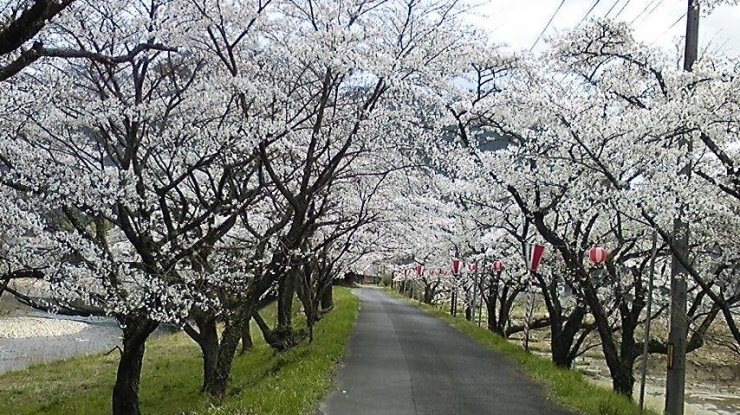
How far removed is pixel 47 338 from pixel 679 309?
3074 centimetres

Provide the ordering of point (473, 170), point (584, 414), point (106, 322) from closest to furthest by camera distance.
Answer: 1. point (584, 414)
2. point (473, 170)
3. point (106, 322)

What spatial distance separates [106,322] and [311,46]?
3575cm

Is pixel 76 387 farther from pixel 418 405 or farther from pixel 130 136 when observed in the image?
pixel 418 405

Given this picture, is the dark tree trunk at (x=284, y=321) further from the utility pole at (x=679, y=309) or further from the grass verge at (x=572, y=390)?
the utility pole at (x=679, y=309)

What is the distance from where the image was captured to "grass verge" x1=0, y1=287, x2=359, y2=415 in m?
9.49

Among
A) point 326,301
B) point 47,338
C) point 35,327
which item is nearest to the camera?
point 47,338

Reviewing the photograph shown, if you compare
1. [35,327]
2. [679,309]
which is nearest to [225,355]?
[679,309]

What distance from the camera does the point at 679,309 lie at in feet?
32.0

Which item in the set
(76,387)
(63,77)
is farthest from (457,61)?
(76,387)

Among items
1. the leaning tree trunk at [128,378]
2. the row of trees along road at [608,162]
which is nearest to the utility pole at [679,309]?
the row of trees along road at [608,162]

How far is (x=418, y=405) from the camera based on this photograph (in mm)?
9820

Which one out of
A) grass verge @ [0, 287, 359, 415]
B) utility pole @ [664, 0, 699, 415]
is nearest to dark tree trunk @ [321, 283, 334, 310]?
grass verge @ [0, 287, 359, 415]

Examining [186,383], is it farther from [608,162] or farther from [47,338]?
[47,338]

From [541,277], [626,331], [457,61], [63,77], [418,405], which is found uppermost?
[457,61]
